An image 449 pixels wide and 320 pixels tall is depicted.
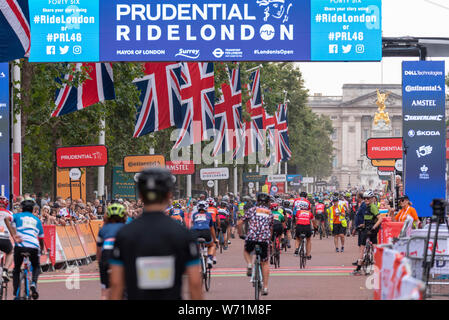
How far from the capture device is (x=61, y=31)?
20.6 meters

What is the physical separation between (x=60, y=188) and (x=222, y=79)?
13.4m

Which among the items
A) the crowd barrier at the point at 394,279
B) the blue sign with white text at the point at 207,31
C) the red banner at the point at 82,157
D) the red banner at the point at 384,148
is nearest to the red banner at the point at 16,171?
the red banner at the point at 82,157

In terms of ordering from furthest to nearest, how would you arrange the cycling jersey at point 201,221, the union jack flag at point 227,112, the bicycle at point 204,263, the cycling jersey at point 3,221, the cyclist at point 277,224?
the union jack flag at point 227,112
the cyclist at point 277,224
the cycling jersey at point 201,221
the bicycle at point 204,263
the cycling jersey at point 3,221

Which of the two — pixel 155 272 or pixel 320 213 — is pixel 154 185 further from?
pixel 320 213

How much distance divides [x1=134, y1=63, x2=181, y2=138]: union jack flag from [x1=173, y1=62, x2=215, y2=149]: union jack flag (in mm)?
1744

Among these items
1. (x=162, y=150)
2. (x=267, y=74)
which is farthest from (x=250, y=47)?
(x=267, y=74)

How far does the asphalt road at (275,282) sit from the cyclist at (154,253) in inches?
330

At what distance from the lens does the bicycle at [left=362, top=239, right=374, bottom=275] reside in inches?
790

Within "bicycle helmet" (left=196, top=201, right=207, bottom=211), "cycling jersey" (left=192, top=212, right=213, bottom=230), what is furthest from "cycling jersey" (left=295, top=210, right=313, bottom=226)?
"bicycle helmet" (left=196, top=201, right=207, bottom=211)

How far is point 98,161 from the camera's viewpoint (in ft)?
82.3

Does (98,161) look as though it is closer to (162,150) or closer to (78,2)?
(78,2)

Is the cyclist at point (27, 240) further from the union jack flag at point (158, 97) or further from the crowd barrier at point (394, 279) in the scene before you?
the union jack flag at point (158, 97)

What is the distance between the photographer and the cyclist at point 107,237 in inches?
423

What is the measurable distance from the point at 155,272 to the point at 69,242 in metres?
17.0
